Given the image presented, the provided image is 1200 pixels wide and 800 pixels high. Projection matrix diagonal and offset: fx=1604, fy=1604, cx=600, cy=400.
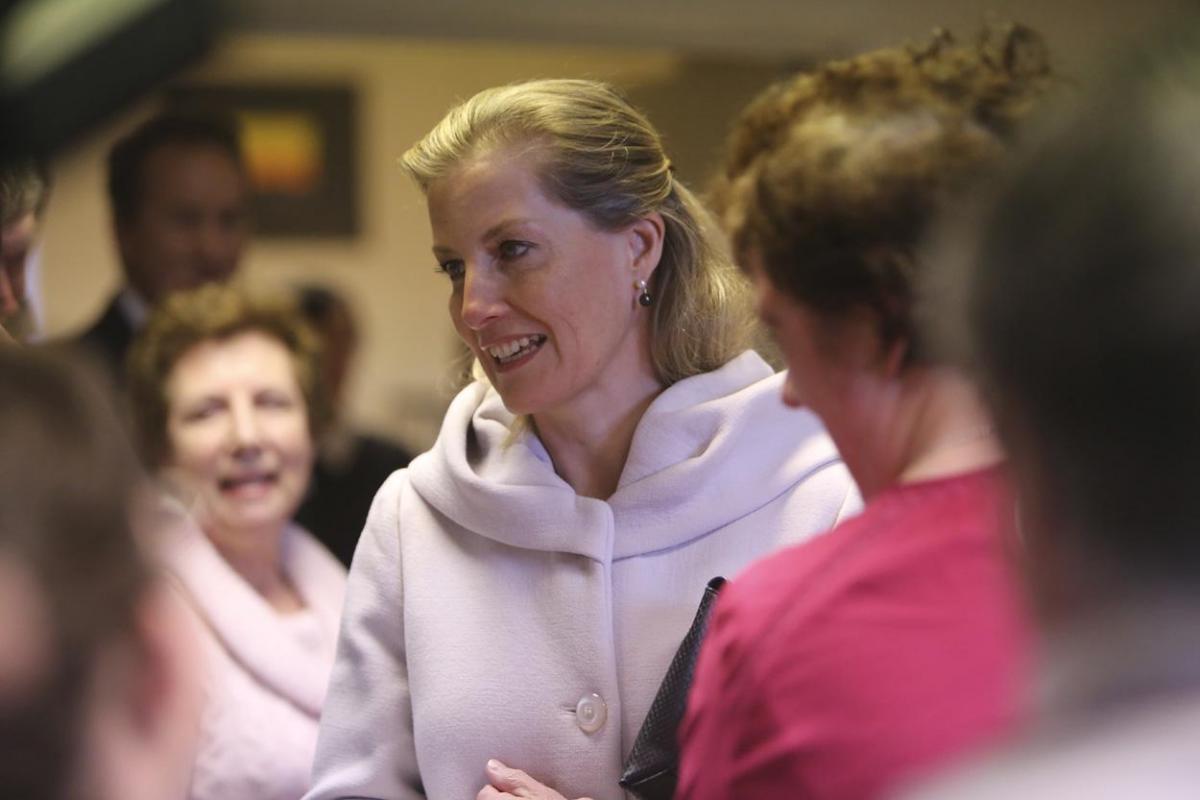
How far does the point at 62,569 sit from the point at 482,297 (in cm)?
94

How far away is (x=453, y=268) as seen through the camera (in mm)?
1778

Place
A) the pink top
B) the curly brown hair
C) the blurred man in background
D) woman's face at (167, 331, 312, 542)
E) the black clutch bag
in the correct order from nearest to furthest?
the pink top < the curly brown hair < the black clutch bag < woman's face at (167, 331, 312, 542) < the blurred man in background

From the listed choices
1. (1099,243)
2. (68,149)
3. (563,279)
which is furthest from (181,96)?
(1099,243)

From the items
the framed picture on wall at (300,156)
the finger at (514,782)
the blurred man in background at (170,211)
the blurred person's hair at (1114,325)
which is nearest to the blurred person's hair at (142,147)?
the blurred man in background at (170,211)

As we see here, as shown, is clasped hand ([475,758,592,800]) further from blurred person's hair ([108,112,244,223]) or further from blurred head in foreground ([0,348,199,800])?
blurred person's hair ([108,112,244,223])

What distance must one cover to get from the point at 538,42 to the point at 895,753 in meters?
4.37

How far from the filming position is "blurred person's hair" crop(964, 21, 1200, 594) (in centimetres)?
75

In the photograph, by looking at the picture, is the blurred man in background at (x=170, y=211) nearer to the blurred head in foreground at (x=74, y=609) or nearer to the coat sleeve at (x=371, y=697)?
the coat sleeve at (x=371, y=697)

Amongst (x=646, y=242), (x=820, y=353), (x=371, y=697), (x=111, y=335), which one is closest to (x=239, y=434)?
(x=111, y=335)

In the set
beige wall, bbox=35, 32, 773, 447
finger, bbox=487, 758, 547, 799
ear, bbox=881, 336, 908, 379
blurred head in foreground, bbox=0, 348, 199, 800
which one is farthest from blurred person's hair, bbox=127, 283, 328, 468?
beige wall, bbox=35, 32, 773, 447

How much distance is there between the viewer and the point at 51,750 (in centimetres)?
82

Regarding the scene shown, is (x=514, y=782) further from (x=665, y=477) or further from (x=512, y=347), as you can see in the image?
(x=512, y=347)

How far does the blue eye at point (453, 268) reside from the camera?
177cm

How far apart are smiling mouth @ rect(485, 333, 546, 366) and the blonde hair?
147mm
